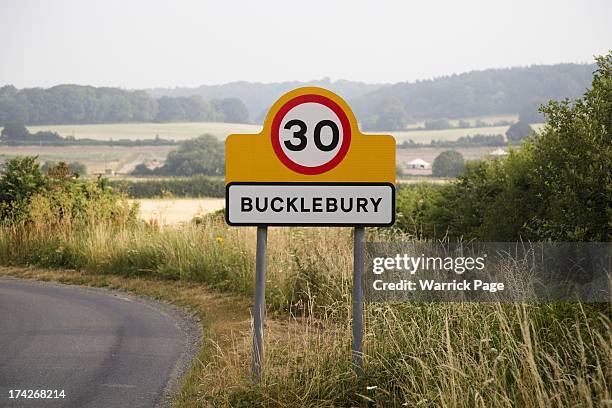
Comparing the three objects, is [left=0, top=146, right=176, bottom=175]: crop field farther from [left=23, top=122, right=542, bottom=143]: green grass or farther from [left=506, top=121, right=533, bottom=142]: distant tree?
[left=506, top=121, right=533, bottom=142]: distant tree

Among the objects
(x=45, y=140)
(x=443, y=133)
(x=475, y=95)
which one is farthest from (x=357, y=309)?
(x=475, y=95)

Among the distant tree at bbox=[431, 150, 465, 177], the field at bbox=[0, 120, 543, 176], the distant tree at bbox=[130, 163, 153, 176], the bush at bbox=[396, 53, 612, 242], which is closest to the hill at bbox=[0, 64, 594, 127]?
the field at bbox=[0, 120, 543, 176]

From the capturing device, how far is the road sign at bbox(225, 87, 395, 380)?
268 inches

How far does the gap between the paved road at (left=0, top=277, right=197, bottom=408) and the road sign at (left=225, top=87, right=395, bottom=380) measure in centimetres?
215

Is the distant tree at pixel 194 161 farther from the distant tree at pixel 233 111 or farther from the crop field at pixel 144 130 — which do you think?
the distant tree at pixel 233 111

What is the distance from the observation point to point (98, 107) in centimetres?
15188

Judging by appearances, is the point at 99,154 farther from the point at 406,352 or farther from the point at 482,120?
the point at 406,352

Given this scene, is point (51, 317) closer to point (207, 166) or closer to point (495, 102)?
point (207, 166)

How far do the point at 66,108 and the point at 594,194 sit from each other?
142m

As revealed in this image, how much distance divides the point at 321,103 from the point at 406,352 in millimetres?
2221

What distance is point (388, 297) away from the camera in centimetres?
959

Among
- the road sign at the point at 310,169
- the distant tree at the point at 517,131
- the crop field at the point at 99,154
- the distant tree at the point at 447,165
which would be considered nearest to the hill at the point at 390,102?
the distant tree at the point at 517,131

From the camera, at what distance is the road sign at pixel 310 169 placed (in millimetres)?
6809

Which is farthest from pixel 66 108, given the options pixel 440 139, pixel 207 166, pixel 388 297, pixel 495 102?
pixel 388 297
